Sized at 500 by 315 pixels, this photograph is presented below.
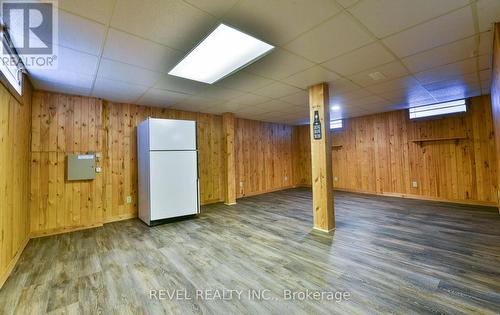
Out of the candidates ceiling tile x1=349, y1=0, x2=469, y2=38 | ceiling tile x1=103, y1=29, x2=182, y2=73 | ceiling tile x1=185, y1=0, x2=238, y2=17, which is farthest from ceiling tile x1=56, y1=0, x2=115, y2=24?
ceiling tile x1=349, y1=0, x2=469, y2=38

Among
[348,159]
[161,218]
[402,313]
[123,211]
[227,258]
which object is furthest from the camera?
[348,159]

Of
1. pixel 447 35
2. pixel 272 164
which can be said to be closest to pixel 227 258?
pixel 447 35

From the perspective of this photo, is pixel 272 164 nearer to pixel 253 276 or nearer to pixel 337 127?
pixel 337 127

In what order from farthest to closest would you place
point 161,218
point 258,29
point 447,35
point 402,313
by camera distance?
point 161,218 < point 447,35 < point 258,29 < point 402,313

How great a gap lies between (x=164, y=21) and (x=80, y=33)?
825 millimetres

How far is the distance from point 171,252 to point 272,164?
4.99 m

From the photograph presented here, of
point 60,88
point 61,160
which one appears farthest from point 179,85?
point 61,160

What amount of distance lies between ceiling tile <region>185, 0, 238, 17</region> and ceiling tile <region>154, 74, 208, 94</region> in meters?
1.49

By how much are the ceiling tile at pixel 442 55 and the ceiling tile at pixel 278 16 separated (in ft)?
5.04

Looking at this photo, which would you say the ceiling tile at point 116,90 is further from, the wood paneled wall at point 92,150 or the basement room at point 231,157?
the wood paneled wall at point 92,150

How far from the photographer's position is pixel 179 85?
331cm

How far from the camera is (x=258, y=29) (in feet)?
6.25

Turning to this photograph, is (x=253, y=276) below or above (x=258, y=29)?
below

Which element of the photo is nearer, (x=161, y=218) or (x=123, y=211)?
(x=161, y=218)
